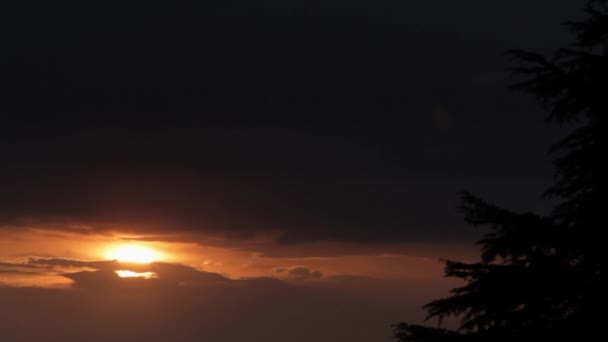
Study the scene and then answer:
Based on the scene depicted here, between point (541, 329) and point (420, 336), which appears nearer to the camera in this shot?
point (541, 329)

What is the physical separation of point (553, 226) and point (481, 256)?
4.45ft

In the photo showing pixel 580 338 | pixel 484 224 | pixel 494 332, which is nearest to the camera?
pixel 580 338

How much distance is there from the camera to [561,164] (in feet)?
39.9

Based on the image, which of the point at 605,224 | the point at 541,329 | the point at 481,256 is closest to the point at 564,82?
the point at 605,224

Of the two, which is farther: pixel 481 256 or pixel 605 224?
pixel 481 256

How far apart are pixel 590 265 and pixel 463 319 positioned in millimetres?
2253

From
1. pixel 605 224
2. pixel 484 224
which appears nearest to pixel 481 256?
pixel 484 224

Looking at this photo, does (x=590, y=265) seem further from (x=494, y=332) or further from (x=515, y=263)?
(x=494, y=332)

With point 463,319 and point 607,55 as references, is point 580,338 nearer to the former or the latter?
point 463,319

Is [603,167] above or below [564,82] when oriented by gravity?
below

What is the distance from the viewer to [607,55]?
12.2m

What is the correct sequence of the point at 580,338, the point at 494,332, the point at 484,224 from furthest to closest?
the point at 484,224 < the point at 494,332 < the point at 580,338

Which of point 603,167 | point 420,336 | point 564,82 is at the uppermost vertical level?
point 564,82

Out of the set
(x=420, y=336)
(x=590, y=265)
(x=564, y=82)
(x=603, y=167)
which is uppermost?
(x=564, y=82)
